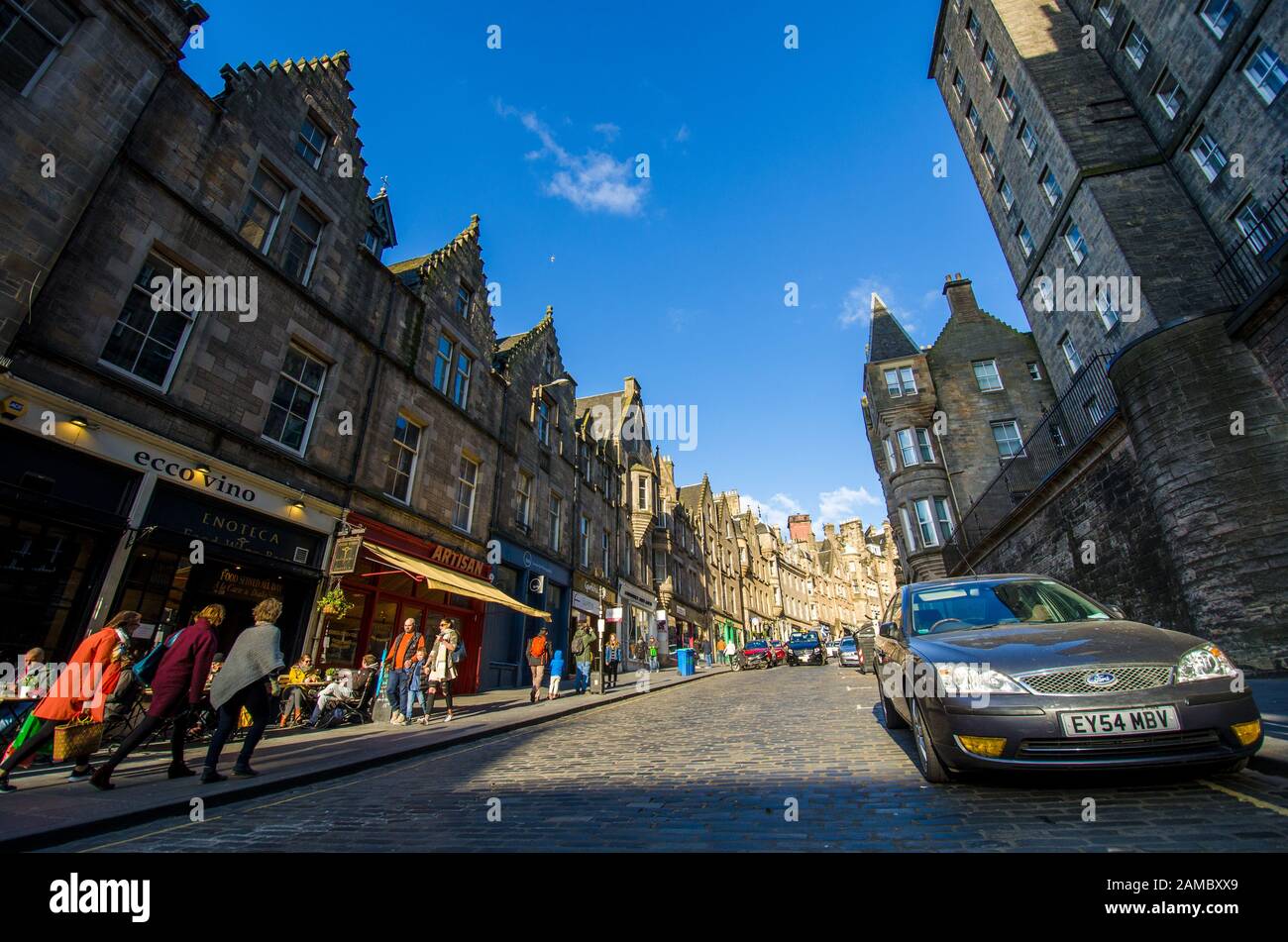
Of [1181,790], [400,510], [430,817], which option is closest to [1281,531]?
[1181,790]

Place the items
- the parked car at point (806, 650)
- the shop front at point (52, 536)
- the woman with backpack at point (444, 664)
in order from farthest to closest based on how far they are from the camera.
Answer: the parked car at point (806, 650)
the woman with backpack at point (444, 664)
the shop front at point (52, 536)

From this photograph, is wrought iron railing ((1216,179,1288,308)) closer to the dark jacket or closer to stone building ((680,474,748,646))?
the dark jacket

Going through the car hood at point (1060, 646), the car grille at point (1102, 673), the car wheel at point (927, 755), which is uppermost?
the car hood at point (1060, 646)

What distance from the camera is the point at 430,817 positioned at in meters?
4.10

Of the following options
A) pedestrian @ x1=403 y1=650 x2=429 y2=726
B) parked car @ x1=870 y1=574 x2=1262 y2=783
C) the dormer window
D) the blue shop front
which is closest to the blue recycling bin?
the blue shop front

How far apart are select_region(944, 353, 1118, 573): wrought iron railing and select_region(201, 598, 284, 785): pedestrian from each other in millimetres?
14655

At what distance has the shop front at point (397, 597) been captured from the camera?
11.7 metres

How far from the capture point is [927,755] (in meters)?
4.18

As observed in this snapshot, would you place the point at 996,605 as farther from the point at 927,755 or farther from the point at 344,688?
the point at 344,688

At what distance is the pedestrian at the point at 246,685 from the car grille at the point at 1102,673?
21.1 ft

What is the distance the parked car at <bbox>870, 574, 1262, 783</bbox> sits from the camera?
3189 mm

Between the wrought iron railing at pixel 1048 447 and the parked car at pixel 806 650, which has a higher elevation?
the wrought iron railing at pixel 1048 447
